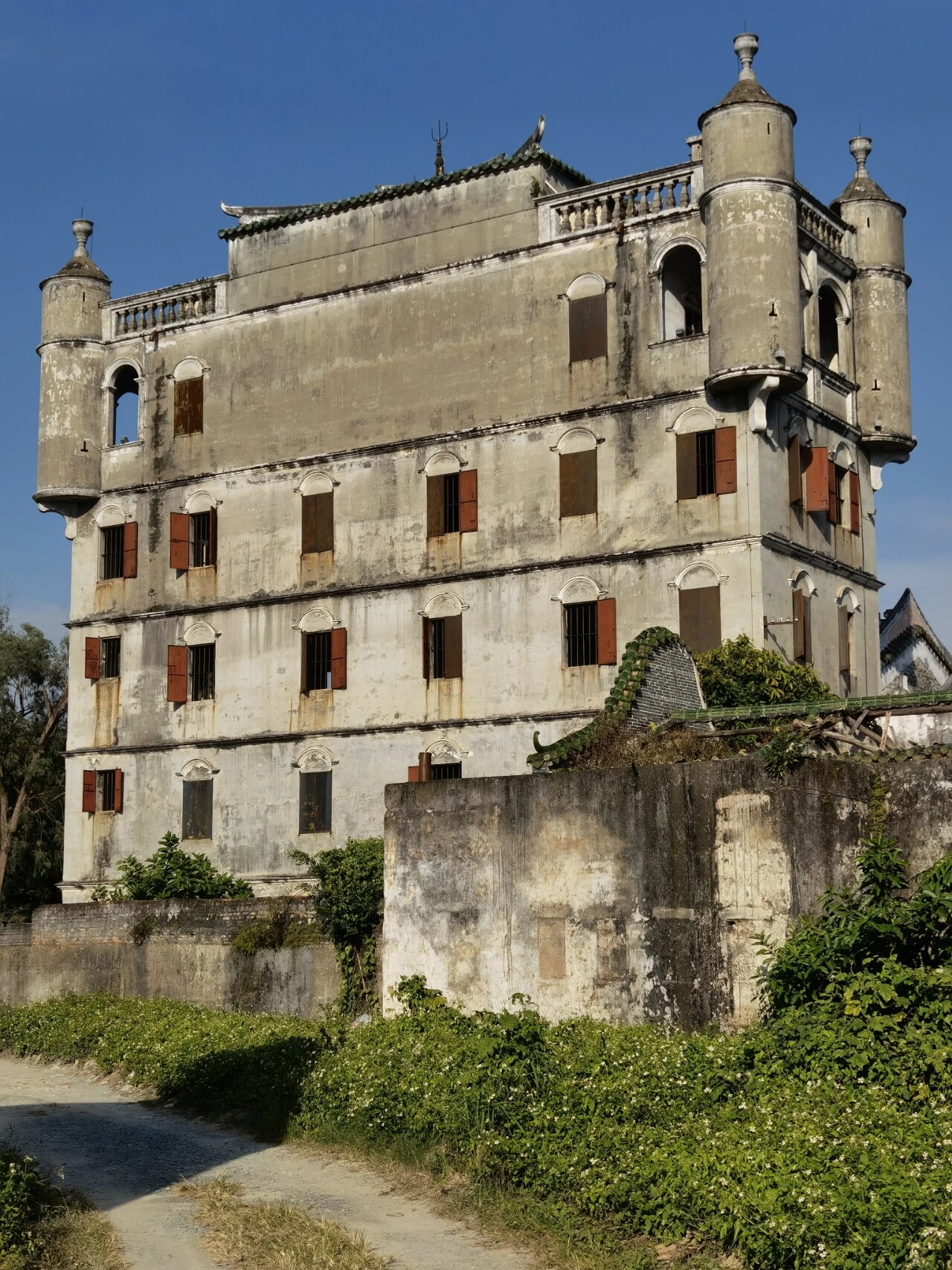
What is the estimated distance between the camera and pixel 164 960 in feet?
98.8

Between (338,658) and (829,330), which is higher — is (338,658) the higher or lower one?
the lower one

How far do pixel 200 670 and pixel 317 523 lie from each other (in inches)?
172

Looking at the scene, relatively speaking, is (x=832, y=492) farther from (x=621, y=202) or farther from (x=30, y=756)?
(x=30, y=756)

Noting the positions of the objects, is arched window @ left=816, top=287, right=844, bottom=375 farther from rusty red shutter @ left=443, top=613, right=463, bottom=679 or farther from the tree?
the tree

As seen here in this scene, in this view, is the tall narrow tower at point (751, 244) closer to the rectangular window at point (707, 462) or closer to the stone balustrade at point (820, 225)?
the rectangular window at point (707, 462)

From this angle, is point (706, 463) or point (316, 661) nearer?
point (706, 463)

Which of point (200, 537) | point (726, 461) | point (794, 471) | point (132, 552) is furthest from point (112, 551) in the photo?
point (794, 471)

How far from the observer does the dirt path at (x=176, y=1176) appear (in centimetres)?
1598

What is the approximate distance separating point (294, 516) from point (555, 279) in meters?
7.74

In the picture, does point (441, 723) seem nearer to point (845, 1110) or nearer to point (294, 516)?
point (294, 516)

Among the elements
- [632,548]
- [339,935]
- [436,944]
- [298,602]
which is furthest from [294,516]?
[436,944]

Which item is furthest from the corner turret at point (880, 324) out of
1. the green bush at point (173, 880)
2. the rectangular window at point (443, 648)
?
the green bush at point (173, 880)

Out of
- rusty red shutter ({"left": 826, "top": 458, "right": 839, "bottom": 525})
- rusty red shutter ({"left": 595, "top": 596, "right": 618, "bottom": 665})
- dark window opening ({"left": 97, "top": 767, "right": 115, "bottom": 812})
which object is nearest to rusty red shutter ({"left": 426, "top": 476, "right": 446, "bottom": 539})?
rusty red shutter ({"left": 595, "top": 596, "right": 618, "bottom": 665})

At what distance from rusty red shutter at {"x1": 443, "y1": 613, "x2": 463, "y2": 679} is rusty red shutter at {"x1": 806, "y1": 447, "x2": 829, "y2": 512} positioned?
7425 millimetres
